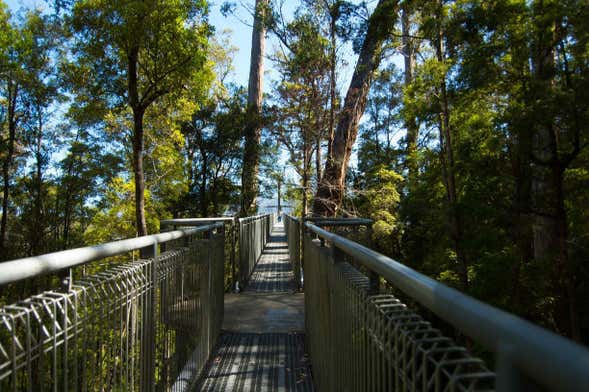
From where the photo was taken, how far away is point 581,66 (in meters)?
7.41

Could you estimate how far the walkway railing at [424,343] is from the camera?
469 millimetres

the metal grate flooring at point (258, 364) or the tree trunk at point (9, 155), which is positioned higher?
the tree trunk at point (9, 155)

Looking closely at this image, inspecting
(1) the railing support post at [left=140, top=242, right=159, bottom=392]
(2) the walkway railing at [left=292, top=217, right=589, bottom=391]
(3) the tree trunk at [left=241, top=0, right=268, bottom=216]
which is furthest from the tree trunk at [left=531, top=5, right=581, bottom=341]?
(3) the tree trunk at [left=241, top=0, right=268, bottom=216]

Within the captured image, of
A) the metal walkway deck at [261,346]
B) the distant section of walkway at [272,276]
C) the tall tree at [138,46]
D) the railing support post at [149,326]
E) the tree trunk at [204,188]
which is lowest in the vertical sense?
the distant section of walkway at [272,276]

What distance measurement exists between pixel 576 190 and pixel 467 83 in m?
3.50

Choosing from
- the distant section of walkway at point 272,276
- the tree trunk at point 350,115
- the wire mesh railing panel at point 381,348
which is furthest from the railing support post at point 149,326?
the tree trunk at point 350,115

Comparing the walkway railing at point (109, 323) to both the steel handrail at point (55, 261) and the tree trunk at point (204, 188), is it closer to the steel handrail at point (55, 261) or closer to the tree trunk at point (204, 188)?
the steel handrail at point (55, 261)

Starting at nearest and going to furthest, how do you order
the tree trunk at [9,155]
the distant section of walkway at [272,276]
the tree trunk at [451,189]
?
the distant section of walkway at [272,276]
the tree trunk at [451,189]
the tree trunk at [9,155]

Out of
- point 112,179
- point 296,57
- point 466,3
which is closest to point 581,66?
point 466,3

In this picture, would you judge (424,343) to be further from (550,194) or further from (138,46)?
(138,46)

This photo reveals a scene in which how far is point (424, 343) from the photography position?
981 millimetres

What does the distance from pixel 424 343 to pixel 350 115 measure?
10.8 m

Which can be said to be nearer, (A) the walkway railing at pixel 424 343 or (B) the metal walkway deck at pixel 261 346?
(A) the walkway railing at pixel 424 343

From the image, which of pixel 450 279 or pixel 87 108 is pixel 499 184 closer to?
pixel 450 279
